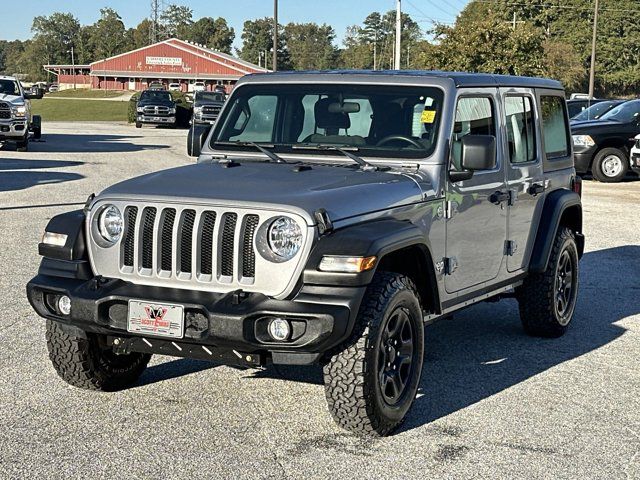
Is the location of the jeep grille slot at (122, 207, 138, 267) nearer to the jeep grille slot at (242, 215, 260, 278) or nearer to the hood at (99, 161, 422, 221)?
the hood at (99, 161, 422, 221)

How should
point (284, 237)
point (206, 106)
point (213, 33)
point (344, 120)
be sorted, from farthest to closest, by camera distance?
point (213, 33) → point (206, 106) → point (344, 120) → point (284, 237)

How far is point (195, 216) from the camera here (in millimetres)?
5277

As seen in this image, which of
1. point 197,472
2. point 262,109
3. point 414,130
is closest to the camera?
point 197,472

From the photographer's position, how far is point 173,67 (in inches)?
4619

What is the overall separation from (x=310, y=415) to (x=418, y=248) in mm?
1091

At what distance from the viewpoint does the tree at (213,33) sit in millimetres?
191500

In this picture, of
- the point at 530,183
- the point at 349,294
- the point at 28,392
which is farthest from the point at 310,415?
the point at 530,183

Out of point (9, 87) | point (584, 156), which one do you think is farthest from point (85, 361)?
point (9, 87)

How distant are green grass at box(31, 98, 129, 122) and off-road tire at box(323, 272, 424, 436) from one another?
Answer: 170 ft

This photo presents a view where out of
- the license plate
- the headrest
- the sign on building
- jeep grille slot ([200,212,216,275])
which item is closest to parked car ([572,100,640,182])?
the headrest

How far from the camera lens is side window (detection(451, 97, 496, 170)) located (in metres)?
6.44

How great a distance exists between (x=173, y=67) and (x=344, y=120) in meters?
113

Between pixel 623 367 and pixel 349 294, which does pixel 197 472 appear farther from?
pixel 623 367

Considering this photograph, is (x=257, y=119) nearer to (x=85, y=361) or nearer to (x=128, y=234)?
(x=128, y=234)
